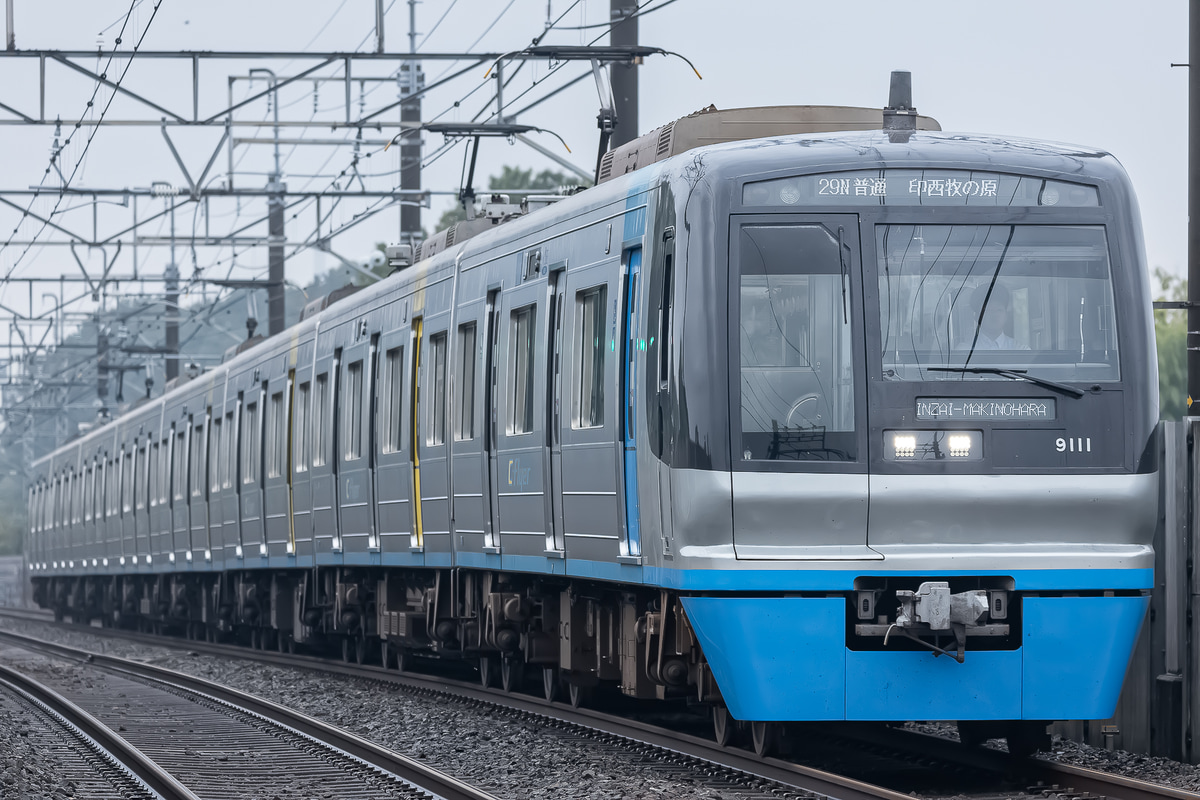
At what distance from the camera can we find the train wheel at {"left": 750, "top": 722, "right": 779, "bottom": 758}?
1010 centimetres

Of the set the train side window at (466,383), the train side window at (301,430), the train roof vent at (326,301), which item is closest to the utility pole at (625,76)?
the train side window at (466,383)

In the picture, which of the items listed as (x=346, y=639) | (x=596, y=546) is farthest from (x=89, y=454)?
(x=596, y=546)

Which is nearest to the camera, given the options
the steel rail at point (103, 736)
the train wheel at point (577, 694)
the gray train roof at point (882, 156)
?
the gray train roof at point (882, 156)

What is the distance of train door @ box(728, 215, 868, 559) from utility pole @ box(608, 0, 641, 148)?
6650 millimetres

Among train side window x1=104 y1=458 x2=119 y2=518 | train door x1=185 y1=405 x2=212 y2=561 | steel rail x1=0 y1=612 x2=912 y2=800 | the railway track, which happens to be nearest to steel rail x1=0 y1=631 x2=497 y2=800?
steel rail x1=0 y1=612 x2=912 y2=800

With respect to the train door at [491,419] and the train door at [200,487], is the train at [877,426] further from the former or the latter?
the train door at [200,487]

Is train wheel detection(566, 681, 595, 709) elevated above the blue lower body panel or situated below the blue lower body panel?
below

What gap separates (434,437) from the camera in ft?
49.5

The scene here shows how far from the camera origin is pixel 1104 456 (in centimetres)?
957

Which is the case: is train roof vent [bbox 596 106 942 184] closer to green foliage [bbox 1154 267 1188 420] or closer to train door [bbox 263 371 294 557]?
train door [bbox 263 371 294 557]

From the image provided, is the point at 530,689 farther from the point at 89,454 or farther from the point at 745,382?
the point at 89,454

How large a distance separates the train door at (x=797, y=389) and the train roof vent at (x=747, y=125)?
4.47 ft

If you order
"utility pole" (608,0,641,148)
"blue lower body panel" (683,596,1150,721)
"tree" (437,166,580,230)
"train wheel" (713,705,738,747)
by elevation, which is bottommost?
"train wheel" (713,705,738,747)

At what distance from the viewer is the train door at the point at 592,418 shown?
11.0 meters
